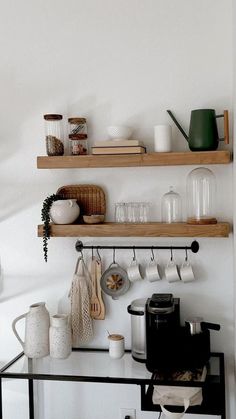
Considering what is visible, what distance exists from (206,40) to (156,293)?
1.16 m

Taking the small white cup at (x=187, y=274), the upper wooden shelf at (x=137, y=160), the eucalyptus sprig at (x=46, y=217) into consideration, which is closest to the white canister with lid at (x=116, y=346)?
the small white cup at (x=187, y=274)

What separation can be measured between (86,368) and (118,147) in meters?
0.96

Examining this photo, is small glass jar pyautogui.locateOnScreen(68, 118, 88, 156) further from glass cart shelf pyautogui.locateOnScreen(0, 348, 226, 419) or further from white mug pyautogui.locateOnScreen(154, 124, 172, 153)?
glass cart shelf pyautogui.locateOnScreen(0, 348, 226, 419)

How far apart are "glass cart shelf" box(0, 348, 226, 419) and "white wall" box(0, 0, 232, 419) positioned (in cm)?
15

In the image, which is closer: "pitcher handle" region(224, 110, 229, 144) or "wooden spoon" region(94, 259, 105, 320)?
"pitcher handle" region(224, 110, 229, 144)

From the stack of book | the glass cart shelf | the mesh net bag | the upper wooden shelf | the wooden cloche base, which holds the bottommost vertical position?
Result: the glass cart shelf

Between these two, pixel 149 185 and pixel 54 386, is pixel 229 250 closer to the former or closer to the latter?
pixel 149 185

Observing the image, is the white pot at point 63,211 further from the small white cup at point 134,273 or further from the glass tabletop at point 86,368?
the glass tabletop at point 86,368

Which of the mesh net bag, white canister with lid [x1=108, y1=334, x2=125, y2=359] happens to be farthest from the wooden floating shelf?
white canister with lid [x1=108, y1=334, x2=125, y2=359]

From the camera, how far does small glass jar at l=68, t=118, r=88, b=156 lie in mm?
2316

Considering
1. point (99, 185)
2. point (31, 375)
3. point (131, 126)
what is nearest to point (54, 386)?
point (31, 375)

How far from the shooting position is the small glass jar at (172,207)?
233cm

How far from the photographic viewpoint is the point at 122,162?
2219mm

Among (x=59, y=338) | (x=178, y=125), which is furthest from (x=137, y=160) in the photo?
(x=59, y=338)
